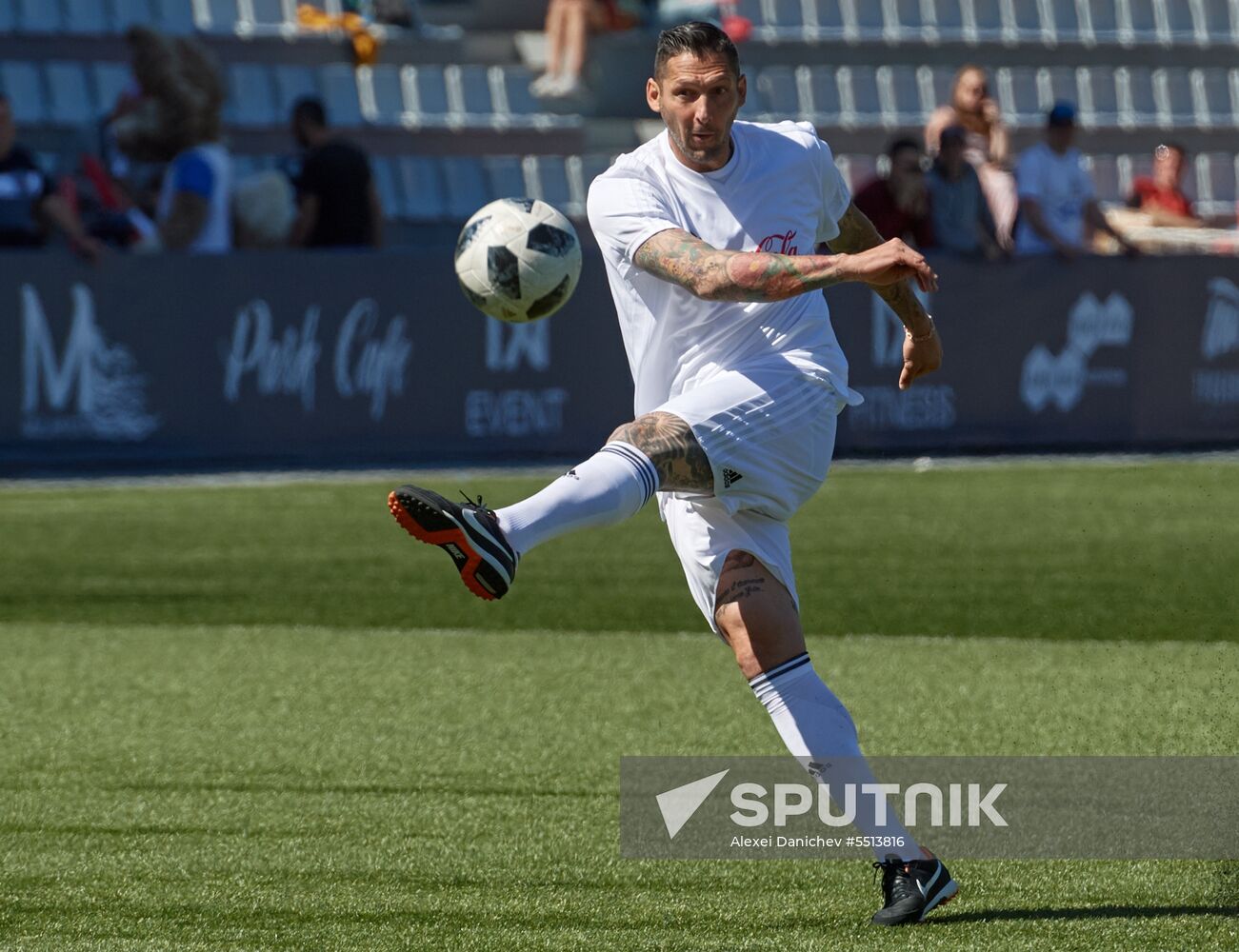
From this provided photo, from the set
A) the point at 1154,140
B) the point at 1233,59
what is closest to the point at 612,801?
the point at 1154,140

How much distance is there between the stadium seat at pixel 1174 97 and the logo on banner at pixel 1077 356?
8.93 m

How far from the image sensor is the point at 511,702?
7.90 metres

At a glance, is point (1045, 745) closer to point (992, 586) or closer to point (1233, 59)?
point (992, 586)

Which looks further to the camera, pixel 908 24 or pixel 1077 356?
pixel 908 24

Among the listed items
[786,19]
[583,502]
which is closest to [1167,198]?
[786,19]

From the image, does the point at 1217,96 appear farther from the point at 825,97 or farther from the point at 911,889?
the point at 911,889

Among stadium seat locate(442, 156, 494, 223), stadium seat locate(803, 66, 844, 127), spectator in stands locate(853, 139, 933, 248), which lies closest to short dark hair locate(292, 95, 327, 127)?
spectator in stands locate(853, 139, 933, 248)

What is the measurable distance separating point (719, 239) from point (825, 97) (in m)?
19.7

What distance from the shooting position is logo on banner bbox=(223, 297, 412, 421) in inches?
607

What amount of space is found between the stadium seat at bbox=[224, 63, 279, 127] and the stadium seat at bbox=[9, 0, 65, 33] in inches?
70.6

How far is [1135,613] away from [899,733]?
3.28 metres

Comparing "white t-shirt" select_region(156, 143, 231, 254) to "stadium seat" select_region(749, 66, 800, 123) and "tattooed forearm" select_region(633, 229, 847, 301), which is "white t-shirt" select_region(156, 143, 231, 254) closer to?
"stadium seat" select_region(749, 66, 800, 123)

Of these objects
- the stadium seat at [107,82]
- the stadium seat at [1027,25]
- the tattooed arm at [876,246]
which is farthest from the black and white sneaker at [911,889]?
the stadium seat at [1027,25]

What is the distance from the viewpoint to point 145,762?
673 centimetres
